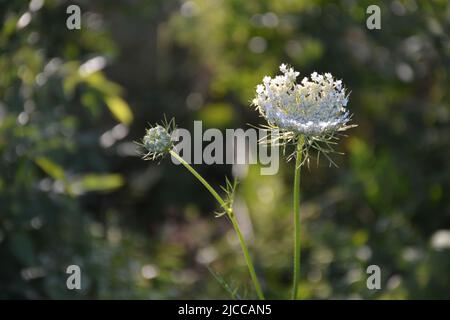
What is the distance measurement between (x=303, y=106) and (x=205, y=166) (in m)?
2.40

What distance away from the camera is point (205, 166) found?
3.59 meters

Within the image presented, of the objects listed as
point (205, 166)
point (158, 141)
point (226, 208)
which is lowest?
point (226, 208)

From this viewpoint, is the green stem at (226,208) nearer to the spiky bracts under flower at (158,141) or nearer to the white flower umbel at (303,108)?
the spiky bracts under flower at (158,141)

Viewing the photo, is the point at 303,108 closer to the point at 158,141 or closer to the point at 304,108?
the point at 304,108

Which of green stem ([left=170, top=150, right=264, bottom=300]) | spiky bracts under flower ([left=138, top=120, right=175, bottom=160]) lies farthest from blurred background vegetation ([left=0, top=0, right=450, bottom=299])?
spiky bracts under flower ([left=138, top=120, right=175, bottom=160])

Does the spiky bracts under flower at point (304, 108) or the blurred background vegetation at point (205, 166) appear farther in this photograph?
the blurred background vegetation at point (205, 166)

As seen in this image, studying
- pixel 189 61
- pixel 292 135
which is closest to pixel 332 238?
pixel 292 135

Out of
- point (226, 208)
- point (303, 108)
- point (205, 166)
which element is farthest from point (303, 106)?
point (205, 166)

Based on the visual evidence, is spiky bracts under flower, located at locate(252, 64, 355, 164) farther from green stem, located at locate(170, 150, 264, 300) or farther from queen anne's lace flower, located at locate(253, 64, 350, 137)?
green stem, located at locate(170, 150, 264, 300)

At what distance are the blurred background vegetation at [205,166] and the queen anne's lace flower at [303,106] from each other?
59cm

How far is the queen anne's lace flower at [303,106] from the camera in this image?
46.9 inches

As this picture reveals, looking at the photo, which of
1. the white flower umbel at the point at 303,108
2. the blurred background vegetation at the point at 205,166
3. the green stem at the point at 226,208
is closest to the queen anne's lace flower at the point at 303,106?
the white flower umbel at the point at 303,108

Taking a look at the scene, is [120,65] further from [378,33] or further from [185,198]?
[378,33]

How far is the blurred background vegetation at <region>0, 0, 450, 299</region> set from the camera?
2090 mm
